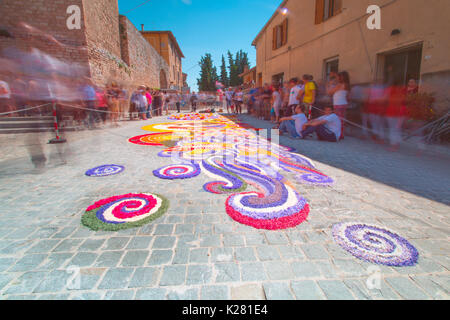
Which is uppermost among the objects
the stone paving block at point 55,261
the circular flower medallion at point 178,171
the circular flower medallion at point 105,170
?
the circular flower medallion at point 105,170

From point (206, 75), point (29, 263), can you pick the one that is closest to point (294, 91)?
point (29, 263)

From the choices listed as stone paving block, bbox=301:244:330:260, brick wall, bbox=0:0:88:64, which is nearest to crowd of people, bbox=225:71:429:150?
stone paving block, bbox=301:244:330:260

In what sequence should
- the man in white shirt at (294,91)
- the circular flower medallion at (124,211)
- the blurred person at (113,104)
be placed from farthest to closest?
the blurred person at (113,104) → the man in white shirt at (294,91) → the circular flower medallion at (124,211)

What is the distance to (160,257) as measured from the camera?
1.82m

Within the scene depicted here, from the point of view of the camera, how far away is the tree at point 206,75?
5353 centimetres

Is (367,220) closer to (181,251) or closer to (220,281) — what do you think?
(220,281)

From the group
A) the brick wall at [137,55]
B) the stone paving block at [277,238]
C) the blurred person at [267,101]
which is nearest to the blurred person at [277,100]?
the blurred person at [267,101]

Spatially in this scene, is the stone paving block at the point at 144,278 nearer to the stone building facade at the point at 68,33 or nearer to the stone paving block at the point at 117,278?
the stone paving block at the point at 117,278

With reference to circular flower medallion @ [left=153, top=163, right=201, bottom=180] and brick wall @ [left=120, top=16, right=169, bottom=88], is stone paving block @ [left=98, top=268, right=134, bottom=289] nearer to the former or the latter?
circular flower medallion @ [left=153, top=163, right=201, bottom=180]

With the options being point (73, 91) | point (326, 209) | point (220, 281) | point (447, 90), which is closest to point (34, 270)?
point (220, 281)

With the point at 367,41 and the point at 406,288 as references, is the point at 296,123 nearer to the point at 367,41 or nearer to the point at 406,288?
the point at 367,41

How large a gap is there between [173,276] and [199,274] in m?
0.18

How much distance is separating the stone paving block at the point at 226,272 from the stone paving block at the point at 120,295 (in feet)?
1.82

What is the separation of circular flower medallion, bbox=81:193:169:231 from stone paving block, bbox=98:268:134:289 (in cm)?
59
